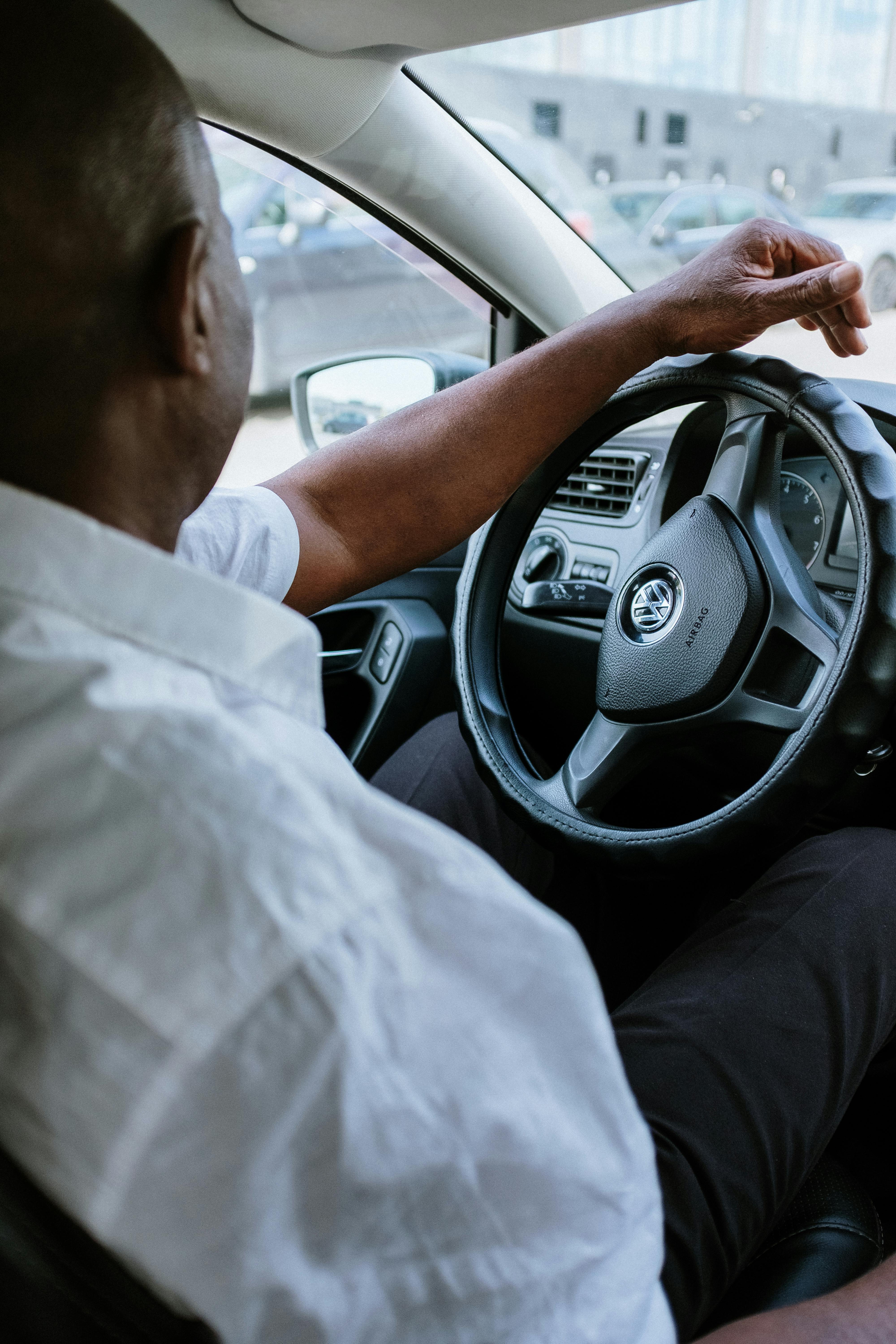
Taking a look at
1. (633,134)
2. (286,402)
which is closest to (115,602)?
(286,402)

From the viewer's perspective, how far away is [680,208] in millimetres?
2941

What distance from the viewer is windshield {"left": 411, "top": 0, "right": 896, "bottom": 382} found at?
1.49 meters

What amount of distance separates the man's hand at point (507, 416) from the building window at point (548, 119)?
767 mm

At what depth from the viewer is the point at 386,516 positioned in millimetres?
1432

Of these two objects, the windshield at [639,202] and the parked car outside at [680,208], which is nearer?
the parked car outside at [680,208]

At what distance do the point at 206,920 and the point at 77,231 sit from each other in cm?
38

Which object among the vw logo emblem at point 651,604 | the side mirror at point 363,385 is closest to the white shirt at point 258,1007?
the vw logo emblem at point 651,604

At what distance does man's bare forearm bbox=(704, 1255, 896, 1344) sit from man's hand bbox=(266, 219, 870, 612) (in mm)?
888

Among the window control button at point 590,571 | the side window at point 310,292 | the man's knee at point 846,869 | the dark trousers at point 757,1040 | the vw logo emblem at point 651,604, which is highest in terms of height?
the side window at point 310,292

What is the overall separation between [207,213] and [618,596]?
2.51 feet

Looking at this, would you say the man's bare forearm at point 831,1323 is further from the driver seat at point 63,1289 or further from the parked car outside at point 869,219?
the parked car outside at point 869,219

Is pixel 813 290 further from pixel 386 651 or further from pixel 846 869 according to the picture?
pixel 386 651

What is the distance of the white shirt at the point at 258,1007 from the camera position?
48cm

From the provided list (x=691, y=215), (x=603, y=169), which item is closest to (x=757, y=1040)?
(x=603, y=169)
